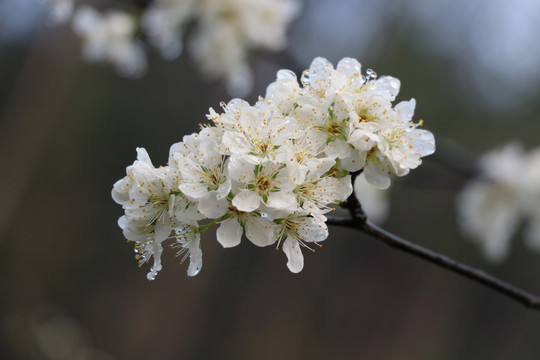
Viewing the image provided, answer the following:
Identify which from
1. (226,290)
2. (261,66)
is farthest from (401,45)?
(226,290)

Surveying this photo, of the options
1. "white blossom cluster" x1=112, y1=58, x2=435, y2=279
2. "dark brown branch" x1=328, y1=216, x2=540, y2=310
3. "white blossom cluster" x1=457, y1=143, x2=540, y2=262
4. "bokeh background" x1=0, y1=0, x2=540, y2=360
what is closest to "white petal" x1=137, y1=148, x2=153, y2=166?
"white blossom cluster" x1=112, y1=58, x2=435, y2=279

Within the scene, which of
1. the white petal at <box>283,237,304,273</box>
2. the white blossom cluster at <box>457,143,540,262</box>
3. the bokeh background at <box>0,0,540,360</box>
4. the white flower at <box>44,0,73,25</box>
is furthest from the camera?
the bokeh background at <box>0,0,540,360</box>

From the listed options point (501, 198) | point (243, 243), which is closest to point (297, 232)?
point (501, 198)

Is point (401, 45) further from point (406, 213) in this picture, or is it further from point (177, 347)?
point (177, 347)

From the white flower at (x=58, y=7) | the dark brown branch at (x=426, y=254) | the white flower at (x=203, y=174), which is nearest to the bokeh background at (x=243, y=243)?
the white flower at (x=58, y=7)

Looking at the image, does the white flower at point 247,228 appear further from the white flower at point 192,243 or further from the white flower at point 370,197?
the white flower at point 370,197

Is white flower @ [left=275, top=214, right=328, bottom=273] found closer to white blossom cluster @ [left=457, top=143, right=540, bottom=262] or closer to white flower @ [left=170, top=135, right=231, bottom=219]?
white flower @ [left=170, top=135, right=231, bottom=219]

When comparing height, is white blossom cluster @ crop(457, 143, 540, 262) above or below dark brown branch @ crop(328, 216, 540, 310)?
above

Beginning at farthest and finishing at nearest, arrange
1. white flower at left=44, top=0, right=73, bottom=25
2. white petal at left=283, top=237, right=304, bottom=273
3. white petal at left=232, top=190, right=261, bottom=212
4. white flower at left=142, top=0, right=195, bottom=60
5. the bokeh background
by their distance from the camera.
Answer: the bokeh background
white flower at left=142, top=0, right=195, bottom=60
white flower at left=44, top=0, right=73, bottom=25
white petal at left=283, top=237, right=304, bottom=273
white petal at left=232, top=190, right=261, bottom=212
